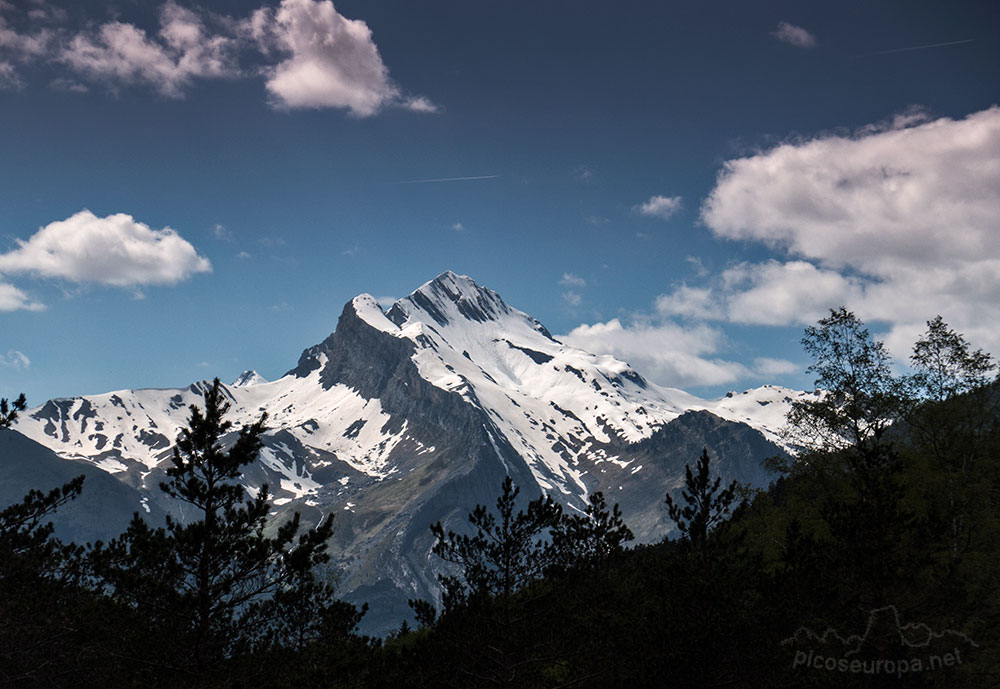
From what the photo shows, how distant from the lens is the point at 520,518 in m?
34.1

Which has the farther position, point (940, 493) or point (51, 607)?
point (940, 493)

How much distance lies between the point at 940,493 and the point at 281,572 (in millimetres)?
32270

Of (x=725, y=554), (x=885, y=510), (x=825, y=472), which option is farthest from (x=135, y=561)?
(x=825, y=472)

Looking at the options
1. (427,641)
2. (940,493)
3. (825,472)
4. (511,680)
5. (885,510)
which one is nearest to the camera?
(885,510)

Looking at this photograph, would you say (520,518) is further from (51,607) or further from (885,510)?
(51,607)

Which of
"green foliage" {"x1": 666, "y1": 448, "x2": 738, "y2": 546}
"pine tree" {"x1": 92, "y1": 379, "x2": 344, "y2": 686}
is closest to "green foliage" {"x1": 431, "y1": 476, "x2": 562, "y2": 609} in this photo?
"green foliage" {"x1": 666, "y1": 448, "x2": 738, "y2": 546}

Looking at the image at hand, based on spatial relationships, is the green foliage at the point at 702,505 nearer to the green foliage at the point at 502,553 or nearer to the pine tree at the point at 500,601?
the green foliage at the point at 502,553
